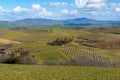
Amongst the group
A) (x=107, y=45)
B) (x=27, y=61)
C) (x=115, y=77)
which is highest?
(x=115, y=77)

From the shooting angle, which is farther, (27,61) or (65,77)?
(27,61)

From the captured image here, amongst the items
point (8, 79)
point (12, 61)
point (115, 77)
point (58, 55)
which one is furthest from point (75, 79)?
point (58, 55)

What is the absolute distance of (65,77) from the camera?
25266 mm

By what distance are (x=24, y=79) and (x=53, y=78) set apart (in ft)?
8.60

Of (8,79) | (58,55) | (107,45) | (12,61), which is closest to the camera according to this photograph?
(8,79)

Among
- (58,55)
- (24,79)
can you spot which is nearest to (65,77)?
(24,79)

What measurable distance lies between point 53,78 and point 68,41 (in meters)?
157

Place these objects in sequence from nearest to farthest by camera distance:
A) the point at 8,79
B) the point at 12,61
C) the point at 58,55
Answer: the point at 8,79
the point at 12,61
the point at 58,55

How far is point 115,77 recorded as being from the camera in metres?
25.2

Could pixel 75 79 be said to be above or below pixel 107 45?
above

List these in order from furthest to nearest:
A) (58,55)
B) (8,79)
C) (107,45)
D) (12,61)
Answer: (107,45) < (58,55) < (12,61) < (8,79)

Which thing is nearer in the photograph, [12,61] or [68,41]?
[12,61]

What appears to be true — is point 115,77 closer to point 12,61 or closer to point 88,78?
point 88,78

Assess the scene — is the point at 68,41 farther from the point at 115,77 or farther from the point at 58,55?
the point at 115,77
